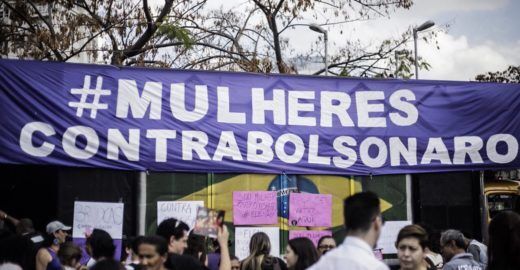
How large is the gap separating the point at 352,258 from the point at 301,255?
2305 mm

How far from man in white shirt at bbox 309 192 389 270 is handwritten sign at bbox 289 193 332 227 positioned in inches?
280

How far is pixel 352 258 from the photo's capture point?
3.59m

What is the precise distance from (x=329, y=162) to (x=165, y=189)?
2.57 meters

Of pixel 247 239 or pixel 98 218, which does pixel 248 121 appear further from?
pixel 98 218

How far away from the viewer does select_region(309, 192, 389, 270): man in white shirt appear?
358 cm

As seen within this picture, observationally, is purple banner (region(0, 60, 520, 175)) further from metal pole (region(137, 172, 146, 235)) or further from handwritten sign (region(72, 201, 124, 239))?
handwritten sign (region(72, 201, 124, 239))

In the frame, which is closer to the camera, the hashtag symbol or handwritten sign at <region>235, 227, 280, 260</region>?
the hashtag symbol

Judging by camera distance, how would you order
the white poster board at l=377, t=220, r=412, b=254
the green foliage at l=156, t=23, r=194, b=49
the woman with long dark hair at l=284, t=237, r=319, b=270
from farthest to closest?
the green foliage at l=156, t=23, r=194, b=49
the white poster board at l=377, t=220, r=412, b=254
the woman with long dark hair at l=284, t=237, r=319, b=270

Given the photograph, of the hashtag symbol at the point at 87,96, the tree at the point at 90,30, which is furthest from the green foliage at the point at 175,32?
the hashtag symbol at the point at 87,96

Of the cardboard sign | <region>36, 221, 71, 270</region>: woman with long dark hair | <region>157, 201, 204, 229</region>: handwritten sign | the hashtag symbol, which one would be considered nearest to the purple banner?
the hashtag symbol

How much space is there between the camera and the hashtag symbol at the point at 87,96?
411 inches

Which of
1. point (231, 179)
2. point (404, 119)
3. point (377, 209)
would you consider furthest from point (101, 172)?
point (377, 209)

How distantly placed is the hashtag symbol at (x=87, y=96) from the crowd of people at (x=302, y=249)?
1.84m

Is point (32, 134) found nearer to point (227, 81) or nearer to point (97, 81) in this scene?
point (97, 81)
